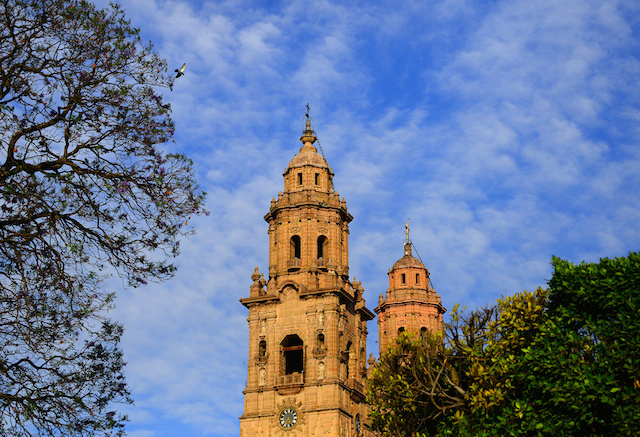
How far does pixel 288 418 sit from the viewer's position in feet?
200

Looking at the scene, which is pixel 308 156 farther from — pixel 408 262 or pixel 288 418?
pixel 288 418

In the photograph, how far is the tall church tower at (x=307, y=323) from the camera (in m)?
61.1

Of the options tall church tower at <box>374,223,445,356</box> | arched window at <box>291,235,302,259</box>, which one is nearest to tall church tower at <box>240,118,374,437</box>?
arched window at <box>291,235,302,259</box>

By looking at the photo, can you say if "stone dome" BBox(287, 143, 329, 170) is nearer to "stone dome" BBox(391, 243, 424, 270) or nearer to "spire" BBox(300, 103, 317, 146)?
"spire" BBox(300, 103, 317, 146)

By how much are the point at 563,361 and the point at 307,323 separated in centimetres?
3643

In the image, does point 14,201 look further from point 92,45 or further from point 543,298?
point 543,298

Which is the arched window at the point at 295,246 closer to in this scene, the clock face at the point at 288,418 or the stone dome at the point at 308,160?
the stone dome at the point at 308,160

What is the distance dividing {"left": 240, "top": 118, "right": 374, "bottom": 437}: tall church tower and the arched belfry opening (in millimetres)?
82

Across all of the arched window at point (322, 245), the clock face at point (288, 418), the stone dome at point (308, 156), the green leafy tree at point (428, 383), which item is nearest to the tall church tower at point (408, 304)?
the arched window at point (322, 245)

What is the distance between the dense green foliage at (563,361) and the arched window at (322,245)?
32496mm

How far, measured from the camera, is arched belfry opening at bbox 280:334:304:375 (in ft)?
210

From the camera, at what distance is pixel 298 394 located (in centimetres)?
6159

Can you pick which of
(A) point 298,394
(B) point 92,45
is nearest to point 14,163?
(B) point 92,45

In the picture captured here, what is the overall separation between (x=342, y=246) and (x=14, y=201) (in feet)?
169
